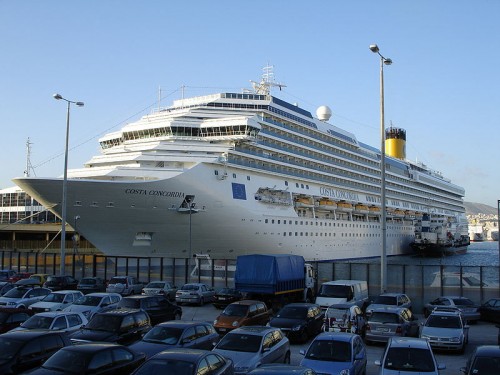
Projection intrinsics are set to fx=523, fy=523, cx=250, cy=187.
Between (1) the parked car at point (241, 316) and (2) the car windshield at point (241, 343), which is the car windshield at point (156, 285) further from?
(2) the car windshield at point (241, 343)

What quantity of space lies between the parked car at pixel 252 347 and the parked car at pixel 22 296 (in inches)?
432

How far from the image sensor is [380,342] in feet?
50.0

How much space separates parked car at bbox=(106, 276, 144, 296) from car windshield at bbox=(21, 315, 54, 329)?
12.2 metres

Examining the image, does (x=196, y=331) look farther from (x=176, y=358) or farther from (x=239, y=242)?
(x=239, y=242)

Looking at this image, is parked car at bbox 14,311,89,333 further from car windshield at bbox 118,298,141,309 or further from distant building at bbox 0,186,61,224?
distant building at bbox 0,186,61,224

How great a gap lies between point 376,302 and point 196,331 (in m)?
10.0

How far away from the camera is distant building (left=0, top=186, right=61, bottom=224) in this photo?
281 feet

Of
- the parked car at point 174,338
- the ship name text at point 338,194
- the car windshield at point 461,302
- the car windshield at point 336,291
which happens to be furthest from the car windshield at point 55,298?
the ship name text at point 338,194

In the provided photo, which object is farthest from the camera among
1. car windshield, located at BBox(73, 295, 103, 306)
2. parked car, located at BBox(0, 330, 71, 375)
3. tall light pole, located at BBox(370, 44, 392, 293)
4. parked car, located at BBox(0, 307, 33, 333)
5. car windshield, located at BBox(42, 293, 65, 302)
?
tall light pole, located at BBox(370, 44, 392, 293)

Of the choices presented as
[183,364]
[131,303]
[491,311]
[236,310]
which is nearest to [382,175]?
[491,311]

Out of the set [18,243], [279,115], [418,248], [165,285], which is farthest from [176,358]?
[418,248]

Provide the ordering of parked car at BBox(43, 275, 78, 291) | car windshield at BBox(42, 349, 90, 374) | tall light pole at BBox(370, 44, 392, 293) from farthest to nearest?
parked car at BBox(43, 275, 78, 291) < tall light pole at BBox(370, 44, 392, 293) < car windshield at BBox(42, 349, 90, 374)

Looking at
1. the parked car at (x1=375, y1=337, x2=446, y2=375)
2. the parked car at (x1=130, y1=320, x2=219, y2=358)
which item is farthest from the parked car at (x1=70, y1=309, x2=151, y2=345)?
the parked car at (x1=375, y1=337, x2=446, y2=375)

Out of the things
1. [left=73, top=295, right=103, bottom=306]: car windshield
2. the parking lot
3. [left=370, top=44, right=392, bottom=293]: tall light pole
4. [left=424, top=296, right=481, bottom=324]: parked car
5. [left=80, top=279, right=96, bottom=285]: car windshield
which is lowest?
the parking lot
